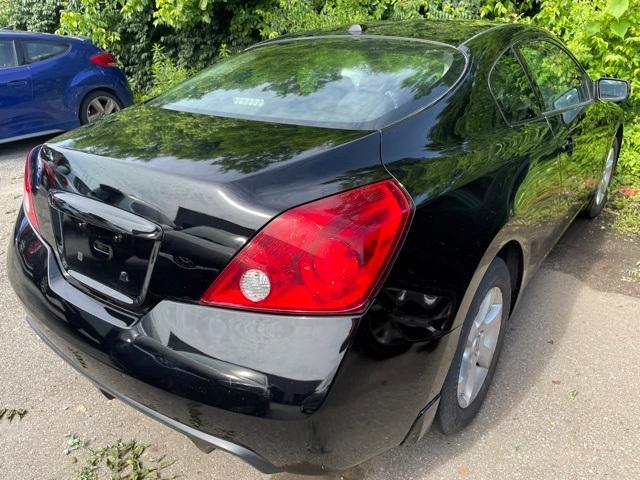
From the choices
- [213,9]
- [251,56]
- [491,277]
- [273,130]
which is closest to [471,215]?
[491,277]

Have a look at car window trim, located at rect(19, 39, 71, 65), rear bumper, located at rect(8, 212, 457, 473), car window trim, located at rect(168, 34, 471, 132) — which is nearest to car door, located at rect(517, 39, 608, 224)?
car window trim, located at rect(168, 34, 471, 132)

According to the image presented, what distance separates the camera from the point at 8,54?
6355 millimetres

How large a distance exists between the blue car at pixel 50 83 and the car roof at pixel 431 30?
4291 millimetres

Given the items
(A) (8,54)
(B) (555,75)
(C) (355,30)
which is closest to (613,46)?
(B) (555,75)

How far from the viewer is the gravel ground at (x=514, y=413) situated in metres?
2.16

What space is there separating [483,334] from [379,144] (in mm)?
923

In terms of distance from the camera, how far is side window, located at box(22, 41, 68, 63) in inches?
255

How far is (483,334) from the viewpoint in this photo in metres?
2.24

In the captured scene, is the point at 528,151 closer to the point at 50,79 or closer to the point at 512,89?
the point at 512,89

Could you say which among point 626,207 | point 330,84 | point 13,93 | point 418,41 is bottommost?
point 626,207

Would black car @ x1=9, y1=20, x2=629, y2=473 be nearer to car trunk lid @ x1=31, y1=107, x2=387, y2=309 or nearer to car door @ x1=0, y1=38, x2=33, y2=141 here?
car trunk lid @ x1=31, y1=107, x2=387, y2=309

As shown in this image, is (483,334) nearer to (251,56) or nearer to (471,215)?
(471,215)

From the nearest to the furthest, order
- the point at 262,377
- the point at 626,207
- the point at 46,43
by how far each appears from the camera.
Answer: the point at 262,377 < the point at 626,207 < the point at 46,43

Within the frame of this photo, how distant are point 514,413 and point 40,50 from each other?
6488mm
